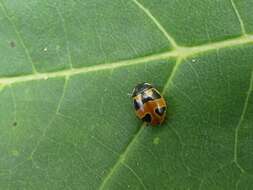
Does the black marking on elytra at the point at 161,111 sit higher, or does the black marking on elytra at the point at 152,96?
the black marking on elytra at the point at 152,96

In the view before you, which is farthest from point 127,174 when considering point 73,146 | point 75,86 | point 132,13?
point 132,13

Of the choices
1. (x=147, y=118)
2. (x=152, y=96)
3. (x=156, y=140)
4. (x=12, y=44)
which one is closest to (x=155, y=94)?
(x=152, y=96)

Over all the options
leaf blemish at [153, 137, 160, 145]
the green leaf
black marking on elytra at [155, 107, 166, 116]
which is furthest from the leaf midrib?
leaf blemish at [153, 137, 160, 145]

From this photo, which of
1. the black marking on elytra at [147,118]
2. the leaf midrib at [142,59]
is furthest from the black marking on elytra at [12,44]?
the black marking on elytra at [147,118]

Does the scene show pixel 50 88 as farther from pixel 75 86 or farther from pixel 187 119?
pixel 187 119

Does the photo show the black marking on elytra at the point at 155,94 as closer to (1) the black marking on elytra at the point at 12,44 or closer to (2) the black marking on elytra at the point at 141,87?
(2) the black marking on elytra at the point at 141,87

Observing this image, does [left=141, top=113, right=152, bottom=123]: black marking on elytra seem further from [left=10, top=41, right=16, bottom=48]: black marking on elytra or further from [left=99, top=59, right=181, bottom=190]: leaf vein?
[left=10, top=41, right=16, bottom=48]: black marking on elytra
